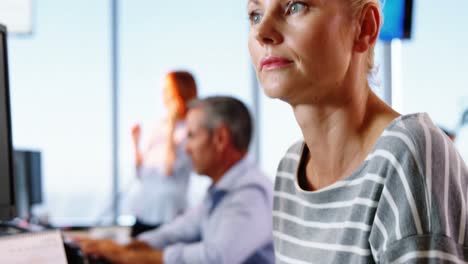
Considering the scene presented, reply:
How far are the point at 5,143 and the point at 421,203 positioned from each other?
618 mm

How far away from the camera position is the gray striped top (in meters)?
0.73

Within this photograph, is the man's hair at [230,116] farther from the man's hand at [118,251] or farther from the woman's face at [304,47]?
the woman's face at [304,47]

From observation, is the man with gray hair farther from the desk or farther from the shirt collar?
the desk

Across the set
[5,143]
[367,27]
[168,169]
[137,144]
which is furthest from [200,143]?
[367,27]

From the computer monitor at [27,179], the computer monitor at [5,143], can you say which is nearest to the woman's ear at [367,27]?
the computer monitor at [5,143]

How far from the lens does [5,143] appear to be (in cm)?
96

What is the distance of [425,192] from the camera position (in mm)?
743

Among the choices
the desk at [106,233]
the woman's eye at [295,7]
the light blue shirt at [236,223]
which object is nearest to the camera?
the woman's eye at [295,7]

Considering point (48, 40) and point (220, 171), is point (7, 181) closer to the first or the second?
point (220, 171)

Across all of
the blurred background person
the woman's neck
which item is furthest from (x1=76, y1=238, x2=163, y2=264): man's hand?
the woman's neck

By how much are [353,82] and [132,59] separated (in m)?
4.62

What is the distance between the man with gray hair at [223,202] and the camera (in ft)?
6.91

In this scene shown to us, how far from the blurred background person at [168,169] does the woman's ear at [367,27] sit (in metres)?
2.00

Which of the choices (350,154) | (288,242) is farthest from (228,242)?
(350,154)
